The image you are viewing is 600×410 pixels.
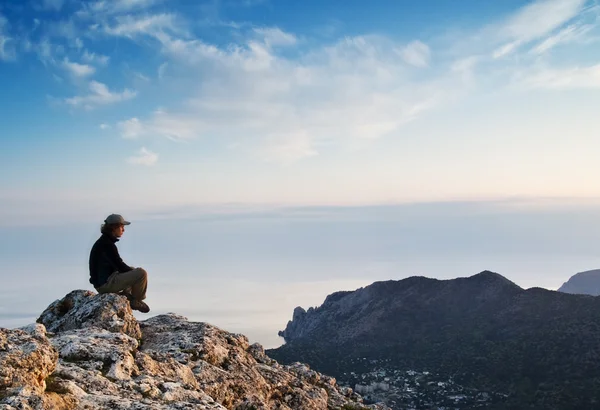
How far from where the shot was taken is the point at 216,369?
19.2m

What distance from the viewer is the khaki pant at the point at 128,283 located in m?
22.0

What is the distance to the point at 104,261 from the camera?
72.3 ft

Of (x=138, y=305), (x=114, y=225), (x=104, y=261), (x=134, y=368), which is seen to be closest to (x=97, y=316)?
(x=138, y=305)

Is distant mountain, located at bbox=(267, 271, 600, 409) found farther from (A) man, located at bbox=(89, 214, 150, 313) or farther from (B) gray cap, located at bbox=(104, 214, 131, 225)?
(B) gray cap, located at bbox=(104, 214, 131, 225)

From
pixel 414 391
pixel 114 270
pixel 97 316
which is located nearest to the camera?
pixel 97 316

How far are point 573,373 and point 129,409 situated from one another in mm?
145367

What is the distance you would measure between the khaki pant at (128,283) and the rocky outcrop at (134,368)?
0.70 meters

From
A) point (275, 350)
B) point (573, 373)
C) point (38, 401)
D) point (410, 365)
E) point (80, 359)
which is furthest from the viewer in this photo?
point (275, 350)

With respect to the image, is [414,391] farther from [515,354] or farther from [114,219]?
[114,219]

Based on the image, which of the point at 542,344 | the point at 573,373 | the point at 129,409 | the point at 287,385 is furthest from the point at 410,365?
the point at 129,409

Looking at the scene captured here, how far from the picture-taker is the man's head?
70.1ft

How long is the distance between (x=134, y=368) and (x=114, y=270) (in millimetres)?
8103

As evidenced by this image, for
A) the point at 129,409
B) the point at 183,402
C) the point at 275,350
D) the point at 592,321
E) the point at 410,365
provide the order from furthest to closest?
the point at 275,350 < the point at 410,365 < the point at 592,321 < the point at 183,402 < the point at 129,409

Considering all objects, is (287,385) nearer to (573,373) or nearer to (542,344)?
(573,373)
